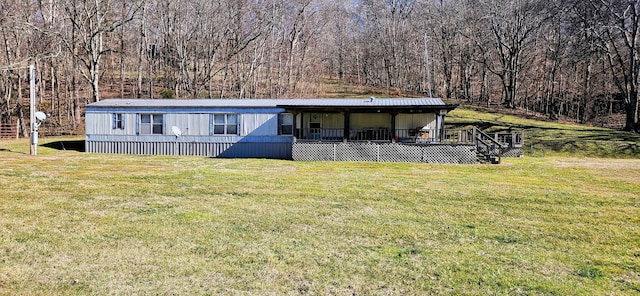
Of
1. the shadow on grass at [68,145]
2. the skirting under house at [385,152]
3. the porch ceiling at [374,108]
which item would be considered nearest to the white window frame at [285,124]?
the porch ceiling at [374,108]

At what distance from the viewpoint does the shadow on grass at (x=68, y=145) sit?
75.6 ft

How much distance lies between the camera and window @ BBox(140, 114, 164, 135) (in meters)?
21.1

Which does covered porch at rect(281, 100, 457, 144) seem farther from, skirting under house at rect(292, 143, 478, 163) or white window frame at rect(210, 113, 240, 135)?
white window frame at rect(210, 113, 240, 135)

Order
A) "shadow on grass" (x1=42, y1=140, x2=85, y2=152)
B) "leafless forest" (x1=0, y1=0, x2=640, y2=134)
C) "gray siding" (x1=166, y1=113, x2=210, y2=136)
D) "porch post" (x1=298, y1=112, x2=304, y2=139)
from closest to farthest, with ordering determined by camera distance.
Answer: "porch post" (x1=298, y1=112, x2=304, y2=139) < "gray siding" (x1=166, y1=113, x2=210, y2=136) < "shadow on grass" (x1=42, y1=140, x2=85, y2=152) < "leafless forest" (x1=0, y1=0, x2=640, y2=134)

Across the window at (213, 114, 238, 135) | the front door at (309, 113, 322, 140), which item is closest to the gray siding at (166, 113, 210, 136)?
the window at (213, 114, 238, 135)

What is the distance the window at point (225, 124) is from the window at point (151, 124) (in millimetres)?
2731

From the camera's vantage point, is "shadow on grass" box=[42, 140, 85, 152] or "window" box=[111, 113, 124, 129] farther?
"shadow on grass" box=[42, 140, 85, 152]

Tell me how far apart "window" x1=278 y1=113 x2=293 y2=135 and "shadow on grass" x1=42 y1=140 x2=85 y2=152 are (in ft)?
35.8

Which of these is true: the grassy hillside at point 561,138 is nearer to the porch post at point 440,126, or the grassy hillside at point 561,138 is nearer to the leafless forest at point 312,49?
the leafless forest at point 312,49

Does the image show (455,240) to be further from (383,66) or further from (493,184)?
(383,66)

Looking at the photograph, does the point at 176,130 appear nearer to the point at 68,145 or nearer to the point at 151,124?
the point at 151,124

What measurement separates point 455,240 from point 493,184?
6.34 metres

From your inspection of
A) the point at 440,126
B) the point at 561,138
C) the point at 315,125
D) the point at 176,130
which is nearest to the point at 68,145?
the point at 176,130

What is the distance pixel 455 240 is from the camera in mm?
6441
